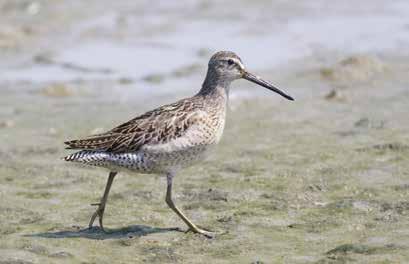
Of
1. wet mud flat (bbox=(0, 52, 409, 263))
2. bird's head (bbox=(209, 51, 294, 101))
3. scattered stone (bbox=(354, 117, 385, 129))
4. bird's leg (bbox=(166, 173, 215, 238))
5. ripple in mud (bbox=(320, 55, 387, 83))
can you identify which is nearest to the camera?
wet mud flat (bbox=(0, 52, 409, 263))

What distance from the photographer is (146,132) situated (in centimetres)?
784

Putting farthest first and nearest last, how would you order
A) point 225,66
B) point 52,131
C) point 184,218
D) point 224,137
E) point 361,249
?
point 52,131 → point 224,137 → point 225,66 → point 184,218 → point 361,249

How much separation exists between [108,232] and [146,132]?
797mm

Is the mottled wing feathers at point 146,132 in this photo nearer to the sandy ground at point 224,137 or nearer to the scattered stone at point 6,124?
the sandy ground at point 224,137

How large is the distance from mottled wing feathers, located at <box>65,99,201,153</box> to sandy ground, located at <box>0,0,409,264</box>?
64 centimetres

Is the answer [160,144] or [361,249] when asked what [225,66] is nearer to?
[160,144]

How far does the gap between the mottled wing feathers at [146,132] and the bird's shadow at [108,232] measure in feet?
1.98

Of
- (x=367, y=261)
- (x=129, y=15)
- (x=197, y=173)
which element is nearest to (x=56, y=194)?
(x=197, y=173)

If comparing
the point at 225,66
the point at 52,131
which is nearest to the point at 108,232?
the point at 225,66

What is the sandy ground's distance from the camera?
7.50m

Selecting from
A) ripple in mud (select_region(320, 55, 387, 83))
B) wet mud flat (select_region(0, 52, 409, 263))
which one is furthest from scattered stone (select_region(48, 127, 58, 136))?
ripple in mud (select_region(320, 55, 387, 83))

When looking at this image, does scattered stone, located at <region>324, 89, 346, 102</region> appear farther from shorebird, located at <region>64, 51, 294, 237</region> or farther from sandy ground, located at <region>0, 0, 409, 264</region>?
shorebird, located at <region>64, 51, 294, 237</region>

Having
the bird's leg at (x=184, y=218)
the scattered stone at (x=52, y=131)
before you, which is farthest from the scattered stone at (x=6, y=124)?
the bird's leg at (x=184, y=218)

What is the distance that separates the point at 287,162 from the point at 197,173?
85cm
